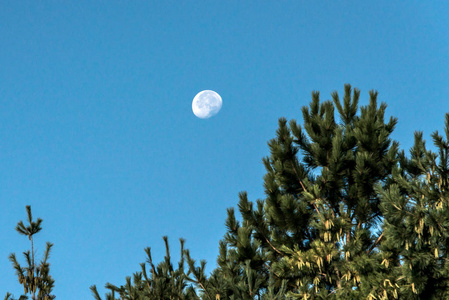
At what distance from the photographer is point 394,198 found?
27.0 feet

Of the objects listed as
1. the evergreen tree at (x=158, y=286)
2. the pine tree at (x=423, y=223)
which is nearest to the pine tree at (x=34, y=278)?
the evergreen tree at (x=158, y=286)

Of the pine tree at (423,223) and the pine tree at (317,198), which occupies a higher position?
the pine tree at (317,198)

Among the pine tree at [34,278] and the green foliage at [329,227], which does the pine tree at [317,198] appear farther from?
the pine tree at [34,278]

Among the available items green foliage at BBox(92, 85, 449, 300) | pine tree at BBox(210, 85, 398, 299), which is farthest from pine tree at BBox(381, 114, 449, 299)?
pine tree at BBox(210, 85, 398, 299)

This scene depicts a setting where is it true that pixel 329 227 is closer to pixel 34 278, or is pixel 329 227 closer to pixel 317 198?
pixel 317 198

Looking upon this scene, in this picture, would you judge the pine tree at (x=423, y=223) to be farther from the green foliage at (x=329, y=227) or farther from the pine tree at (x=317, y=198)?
the pine tree at (x=317, y=198)

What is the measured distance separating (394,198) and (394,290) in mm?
3406

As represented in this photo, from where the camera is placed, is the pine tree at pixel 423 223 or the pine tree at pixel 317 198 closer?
the pine tree at pixel 423 223

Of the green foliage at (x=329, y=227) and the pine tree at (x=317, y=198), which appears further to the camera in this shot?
the pine tree at (x=317, y=198)

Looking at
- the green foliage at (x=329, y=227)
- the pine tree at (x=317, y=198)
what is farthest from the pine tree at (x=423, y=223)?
the pine tree at (x=317, y=198)

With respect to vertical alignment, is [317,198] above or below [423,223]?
above

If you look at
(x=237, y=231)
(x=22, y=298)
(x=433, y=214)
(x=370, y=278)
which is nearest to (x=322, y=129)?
(x=237, y=231)

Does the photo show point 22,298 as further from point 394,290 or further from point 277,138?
point 277,138

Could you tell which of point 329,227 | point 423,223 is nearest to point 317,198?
point 329,227
